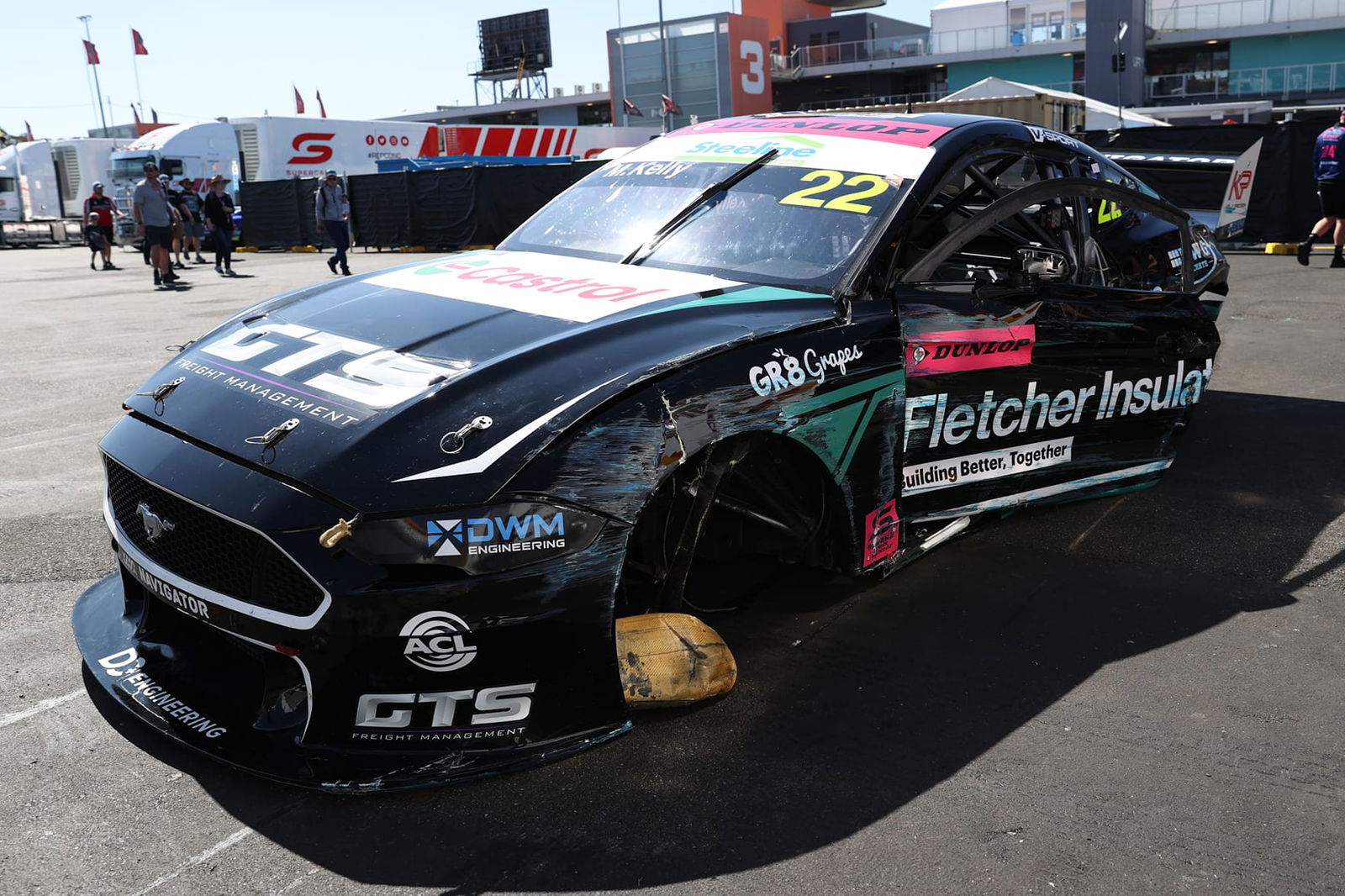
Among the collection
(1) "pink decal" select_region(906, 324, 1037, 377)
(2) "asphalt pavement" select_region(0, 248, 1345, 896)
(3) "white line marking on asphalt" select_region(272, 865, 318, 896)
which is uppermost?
(1) "pink decal" select_region(906, 324, 1037, 377)

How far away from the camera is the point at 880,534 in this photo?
11.2ft

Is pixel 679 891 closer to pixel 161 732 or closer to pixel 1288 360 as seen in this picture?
pixel 161 732

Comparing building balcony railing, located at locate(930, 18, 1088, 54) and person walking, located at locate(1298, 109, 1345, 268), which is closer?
person walking, located at locate(1298, 109, 1345, 268)

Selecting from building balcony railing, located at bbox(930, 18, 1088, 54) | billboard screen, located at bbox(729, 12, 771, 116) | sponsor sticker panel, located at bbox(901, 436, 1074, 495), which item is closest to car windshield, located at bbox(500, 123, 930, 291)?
sponsor sticker panel, located at bbox(901, 436, 1074, 495)

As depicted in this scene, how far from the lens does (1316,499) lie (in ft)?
15.7

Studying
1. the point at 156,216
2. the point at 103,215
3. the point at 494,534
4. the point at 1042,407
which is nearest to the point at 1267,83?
the point at 103,215

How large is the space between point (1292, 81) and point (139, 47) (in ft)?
199

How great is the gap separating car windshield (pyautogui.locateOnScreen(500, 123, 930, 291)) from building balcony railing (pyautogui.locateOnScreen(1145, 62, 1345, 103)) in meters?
46.8

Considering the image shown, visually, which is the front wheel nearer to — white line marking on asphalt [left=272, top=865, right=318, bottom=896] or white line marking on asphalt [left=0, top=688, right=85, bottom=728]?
white line marking on asphalt [left=272, top=865, right=318, bottom=896]

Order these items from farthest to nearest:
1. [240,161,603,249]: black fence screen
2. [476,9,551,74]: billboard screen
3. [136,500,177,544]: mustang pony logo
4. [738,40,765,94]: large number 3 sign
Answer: [476,9,551,74]: billboard screen, [738,40,765,94]: large number 3 sign, [240,161,603,249]: black fence screen, [136,500,177,544]: mustang pony logo

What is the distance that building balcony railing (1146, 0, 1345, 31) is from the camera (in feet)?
146

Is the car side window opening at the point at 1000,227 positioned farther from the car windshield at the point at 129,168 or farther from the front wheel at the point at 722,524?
the car windshield at the point at 129,168

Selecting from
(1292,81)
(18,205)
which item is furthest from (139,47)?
(1292,81)

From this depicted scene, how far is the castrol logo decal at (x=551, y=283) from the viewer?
3.15 meters
